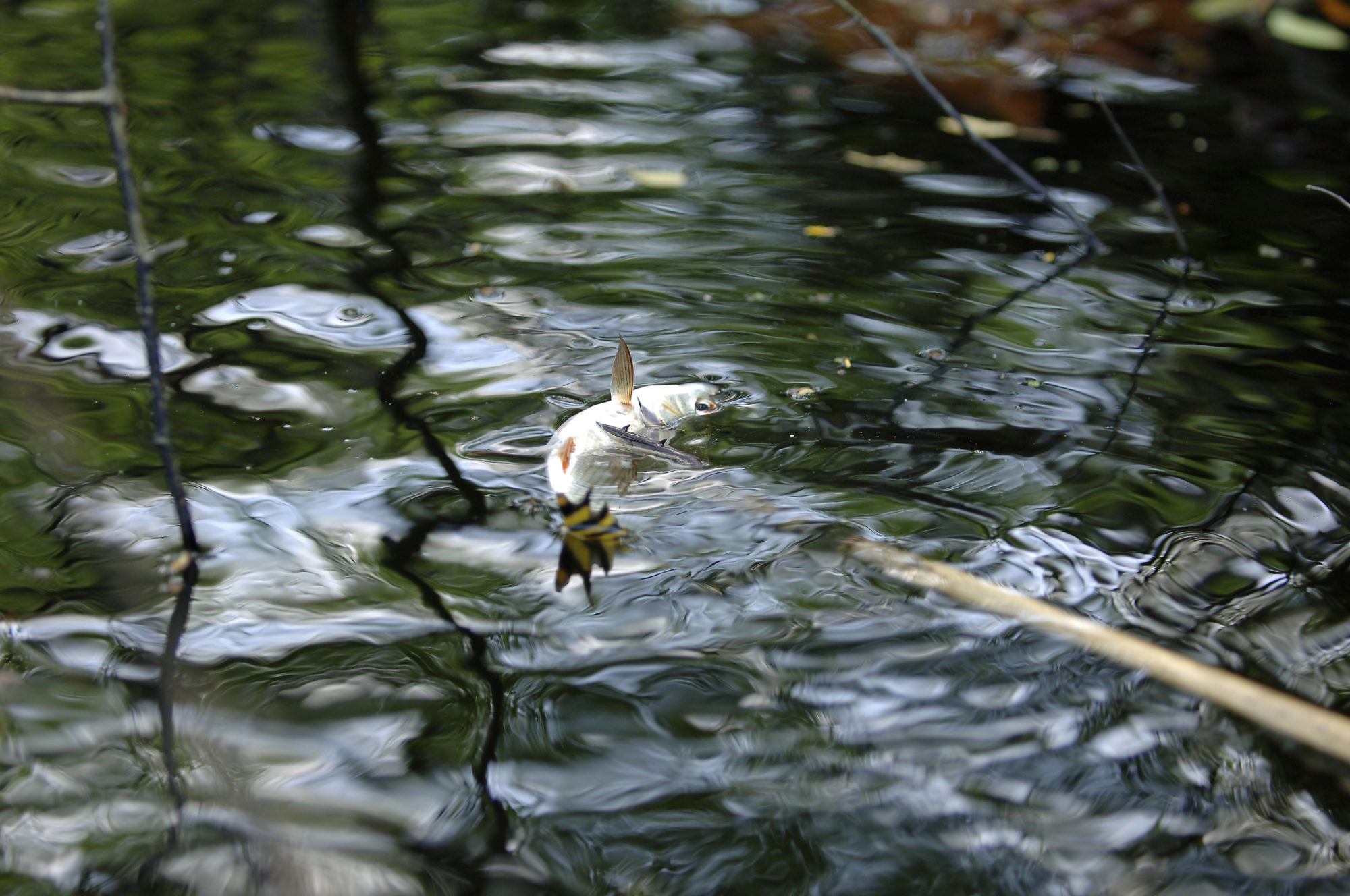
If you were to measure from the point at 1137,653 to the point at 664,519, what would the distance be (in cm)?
90

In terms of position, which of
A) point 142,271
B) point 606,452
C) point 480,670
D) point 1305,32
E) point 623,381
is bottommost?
point 480,670

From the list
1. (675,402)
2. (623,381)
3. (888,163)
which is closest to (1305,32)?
(888,163)

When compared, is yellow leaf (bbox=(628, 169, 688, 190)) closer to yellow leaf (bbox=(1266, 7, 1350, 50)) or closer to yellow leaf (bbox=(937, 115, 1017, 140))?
yellow leaf (bbox=(937, 115, 1017, 140))

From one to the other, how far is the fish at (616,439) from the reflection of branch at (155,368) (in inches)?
27.5

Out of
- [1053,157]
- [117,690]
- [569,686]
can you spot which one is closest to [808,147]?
[1053,157]

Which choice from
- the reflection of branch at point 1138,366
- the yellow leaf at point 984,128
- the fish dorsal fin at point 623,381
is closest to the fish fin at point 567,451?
the fish dorsal fin at point 623,381

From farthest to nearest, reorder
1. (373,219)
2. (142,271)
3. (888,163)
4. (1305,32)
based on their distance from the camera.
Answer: (1305,32) → (888,163) → (373,219) → (142,271)

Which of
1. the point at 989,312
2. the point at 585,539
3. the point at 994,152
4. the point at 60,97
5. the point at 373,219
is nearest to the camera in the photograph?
the point at 60,97

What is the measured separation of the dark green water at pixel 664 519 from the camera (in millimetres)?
1520

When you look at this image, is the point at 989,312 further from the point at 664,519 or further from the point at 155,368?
the point at 155,368

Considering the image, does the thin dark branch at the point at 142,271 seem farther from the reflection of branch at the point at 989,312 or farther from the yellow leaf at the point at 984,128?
the yellow leaf at the point at 984,128

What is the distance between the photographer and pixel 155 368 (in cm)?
176

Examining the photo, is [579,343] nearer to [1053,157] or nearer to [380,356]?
[380,356]

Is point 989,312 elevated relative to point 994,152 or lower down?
lower down
